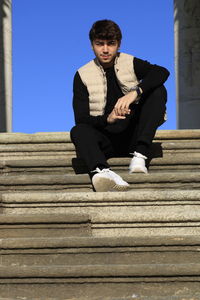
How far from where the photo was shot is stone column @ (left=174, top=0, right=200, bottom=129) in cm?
891

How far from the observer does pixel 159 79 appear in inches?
148

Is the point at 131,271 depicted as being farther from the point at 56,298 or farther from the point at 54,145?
the point at 54,145

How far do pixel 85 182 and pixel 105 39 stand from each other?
1.00 metres

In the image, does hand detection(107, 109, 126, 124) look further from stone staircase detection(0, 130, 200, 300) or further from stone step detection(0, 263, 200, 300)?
stone step detection(0, 263, 200, 300)

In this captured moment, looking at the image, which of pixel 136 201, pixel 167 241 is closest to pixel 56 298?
pixel 167 241

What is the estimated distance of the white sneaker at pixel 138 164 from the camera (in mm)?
3561

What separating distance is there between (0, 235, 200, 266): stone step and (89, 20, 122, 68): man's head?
148cm

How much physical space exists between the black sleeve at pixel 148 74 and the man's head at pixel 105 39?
20cm

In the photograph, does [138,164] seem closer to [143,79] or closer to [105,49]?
[143,79]

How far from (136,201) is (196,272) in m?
0.69

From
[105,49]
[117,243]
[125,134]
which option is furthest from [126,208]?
[105,49]

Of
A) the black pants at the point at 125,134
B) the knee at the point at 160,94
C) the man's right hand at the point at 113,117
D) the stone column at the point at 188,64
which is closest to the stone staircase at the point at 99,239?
the black pants at the point at 125,134

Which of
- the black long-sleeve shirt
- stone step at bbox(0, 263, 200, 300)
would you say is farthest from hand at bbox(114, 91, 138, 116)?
stone step at bbox(0, 263, 200, 300)

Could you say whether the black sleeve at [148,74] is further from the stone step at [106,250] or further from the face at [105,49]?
the stone step at [106,250]
